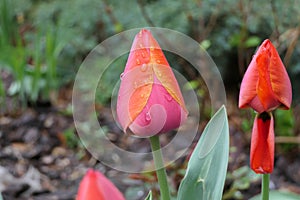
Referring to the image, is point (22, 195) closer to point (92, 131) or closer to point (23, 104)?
point (92, 131)

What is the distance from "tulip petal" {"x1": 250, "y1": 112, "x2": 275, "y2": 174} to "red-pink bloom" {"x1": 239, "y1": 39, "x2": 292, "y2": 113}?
0.08 ft

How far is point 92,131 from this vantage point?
7.68 ft

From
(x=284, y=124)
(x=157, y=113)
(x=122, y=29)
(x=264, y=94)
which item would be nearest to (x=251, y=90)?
(x=264, y=94)

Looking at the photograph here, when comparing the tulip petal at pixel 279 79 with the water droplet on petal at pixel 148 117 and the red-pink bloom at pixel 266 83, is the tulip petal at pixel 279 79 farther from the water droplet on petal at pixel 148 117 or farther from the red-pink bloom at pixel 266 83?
the water droplet on petal at pixel 148 117

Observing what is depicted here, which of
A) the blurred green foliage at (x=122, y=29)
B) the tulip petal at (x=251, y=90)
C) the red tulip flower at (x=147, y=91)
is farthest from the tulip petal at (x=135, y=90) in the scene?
the blurred green foliage at (x=122, y=29)

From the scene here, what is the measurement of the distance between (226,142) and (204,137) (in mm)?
44

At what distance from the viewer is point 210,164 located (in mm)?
995

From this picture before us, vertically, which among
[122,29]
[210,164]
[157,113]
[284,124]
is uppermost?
[122,29]

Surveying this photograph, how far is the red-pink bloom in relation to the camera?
0.82 metres

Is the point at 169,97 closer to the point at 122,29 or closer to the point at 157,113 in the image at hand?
the point at 157,113

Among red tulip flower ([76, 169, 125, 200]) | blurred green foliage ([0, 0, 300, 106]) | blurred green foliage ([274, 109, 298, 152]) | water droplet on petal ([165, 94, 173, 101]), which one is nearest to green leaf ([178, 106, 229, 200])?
water droplet on petal ([165, 94, 173, 101])

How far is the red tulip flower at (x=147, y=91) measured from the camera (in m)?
0.81

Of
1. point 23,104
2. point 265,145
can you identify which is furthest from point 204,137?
point 23,104

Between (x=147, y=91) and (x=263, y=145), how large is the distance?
0.58ft
